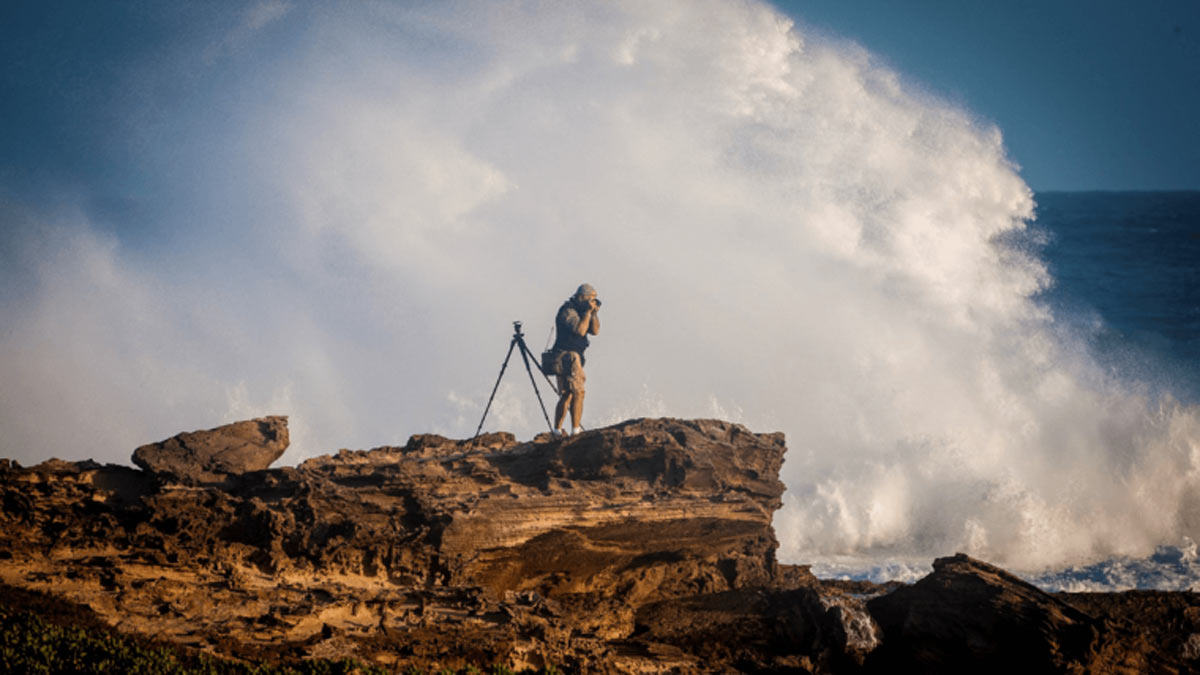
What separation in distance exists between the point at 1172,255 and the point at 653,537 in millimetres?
57507

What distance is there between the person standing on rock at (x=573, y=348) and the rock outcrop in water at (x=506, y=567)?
5.47 ft

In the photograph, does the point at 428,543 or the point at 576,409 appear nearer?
the point at 428,543

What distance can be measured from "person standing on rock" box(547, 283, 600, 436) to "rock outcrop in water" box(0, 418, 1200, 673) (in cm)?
167

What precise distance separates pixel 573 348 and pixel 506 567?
17.7 ft

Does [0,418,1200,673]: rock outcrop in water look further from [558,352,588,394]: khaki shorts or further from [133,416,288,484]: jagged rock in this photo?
[558,352,588,394]: khaki shorts

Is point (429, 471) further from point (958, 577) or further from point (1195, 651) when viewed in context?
point (1195, 651)

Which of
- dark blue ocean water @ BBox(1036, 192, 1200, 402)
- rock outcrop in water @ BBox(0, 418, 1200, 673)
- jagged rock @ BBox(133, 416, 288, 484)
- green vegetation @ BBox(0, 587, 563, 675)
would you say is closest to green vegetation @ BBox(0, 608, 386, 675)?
green vegetation @ BBox(0, 587, 563, 675)

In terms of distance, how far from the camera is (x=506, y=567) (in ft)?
48.6

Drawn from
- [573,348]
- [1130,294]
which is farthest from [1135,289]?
[573,348]

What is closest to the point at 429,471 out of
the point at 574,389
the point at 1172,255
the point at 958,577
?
the point at 574,389

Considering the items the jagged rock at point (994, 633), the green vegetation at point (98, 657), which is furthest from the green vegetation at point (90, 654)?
the jagged rock at point (994, 633)

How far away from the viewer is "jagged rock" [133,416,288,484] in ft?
47.6

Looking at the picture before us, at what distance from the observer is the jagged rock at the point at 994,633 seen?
1178 centimetres

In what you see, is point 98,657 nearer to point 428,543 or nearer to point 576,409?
point 428,543
